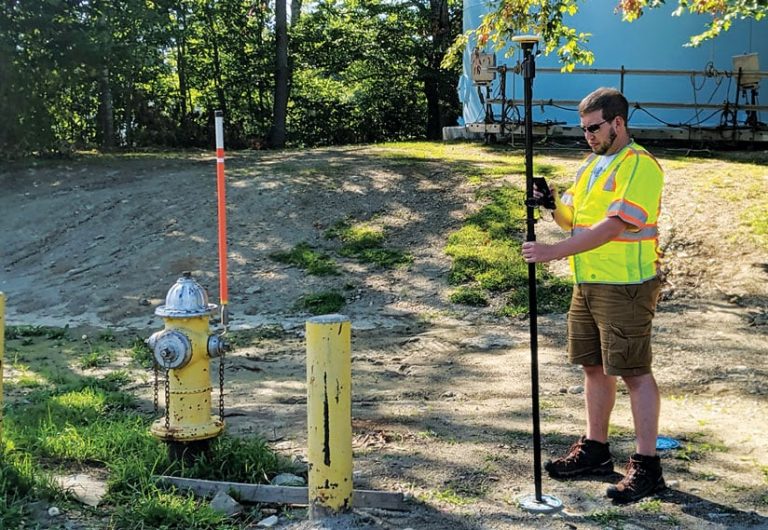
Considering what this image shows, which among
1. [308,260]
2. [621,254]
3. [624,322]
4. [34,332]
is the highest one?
[621,254]

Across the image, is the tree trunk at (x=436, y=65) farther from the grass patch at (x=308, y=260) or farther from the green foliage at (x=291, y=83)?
the grass patch at (x=308, y=260)

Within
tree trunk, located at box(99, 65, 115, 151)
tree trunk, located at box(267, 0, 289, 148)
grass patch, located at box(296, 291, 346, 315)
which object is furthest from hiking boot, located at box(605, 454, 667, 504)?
tree trunk, located at box(267, 0, 289, 148)

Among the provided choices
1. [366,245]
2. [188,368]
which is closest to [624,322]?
[188,368]

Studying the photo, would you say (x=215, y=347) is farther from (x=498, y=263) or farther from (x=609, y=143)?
(x=498, y=263)

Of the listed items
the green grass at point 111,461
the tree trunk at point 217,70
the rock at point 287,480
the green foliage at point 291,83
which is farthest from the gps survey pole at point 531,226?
the tree trunk at point 217,70

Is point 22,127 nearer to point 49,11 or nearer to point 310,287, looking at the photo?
point 49,11

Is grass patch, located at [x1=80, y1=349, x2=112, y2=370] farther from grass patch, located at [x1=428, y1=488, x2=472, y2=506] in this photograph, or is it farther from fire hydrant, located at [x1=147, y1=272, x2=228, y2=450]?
grass patch, located at [x1=428, y1=488, x2=472, y2=506]

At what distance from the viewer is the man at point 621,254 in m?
4.05

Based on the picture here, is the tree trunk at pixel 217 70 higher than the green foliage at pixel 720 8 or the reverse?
higher

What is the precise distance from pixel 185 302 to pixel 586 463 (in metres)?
2.14

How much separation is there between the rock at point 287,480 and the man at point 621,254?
1.47 m

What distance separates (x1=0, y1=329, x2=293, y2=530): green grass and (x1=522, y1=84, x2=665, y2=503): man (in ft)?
5.68

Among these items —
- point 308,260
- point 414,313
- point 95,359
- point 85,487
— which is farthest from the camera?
point 308,260

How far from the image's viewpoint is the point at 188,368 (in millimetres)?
4406
